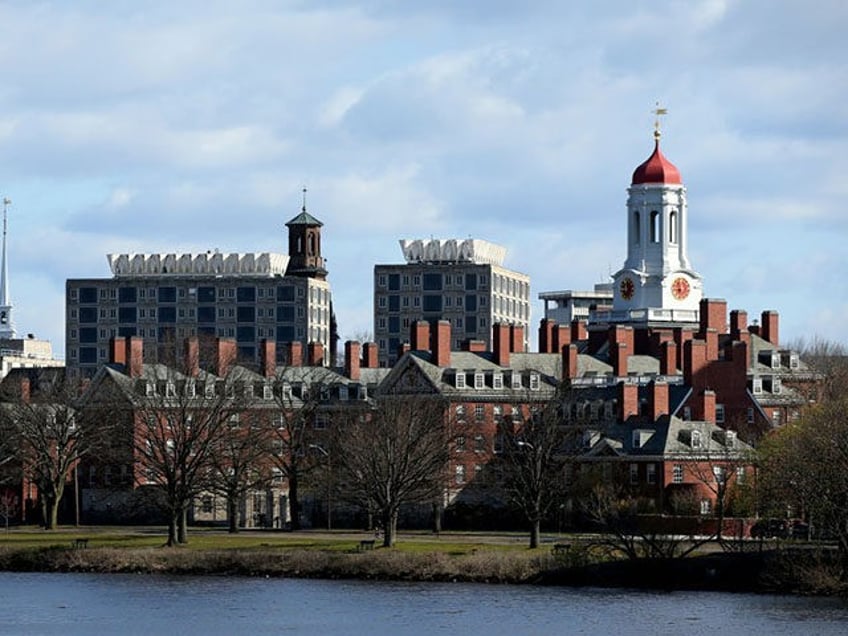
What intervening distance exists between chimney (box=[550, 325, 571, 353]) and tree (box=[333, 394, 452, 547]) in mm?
31061

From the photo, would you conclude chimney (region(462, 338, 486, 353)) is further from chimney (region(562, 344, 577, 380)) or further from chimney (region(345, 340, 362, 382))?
chimney (region(562, 344, 577, 380))

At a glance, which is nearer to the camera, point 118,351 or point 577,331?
point 118,351

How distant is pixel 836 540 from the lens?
115 m

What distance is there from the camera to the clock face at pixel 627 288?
646 feet

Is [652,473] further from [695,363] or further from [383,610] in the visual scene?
[383,610]

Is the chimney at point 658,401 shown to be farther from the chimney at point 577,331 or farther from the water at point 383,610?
the water at point 383,610

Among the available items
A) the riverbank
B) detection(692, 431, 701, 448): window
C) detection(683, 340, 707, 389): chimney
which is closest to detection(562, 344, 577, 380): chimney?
detection(683, 340, 707, 389): chimney

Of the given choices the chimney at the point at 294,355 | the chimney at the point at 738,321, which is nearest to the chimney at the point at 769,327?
the chimney at the point at 738,321

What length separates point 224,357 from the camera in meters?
166

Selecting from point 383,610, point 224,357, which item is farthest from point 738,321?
point 383,610

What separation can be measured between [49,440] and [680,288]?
59.6 m

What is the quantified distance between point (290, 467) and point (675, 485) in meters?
23.9

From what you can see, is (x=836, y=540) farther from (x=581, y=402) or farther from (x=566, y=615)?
(x=581, y=402)

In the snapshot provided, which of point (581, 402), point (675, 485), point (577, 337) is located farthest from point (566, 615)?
point (577, 337)
